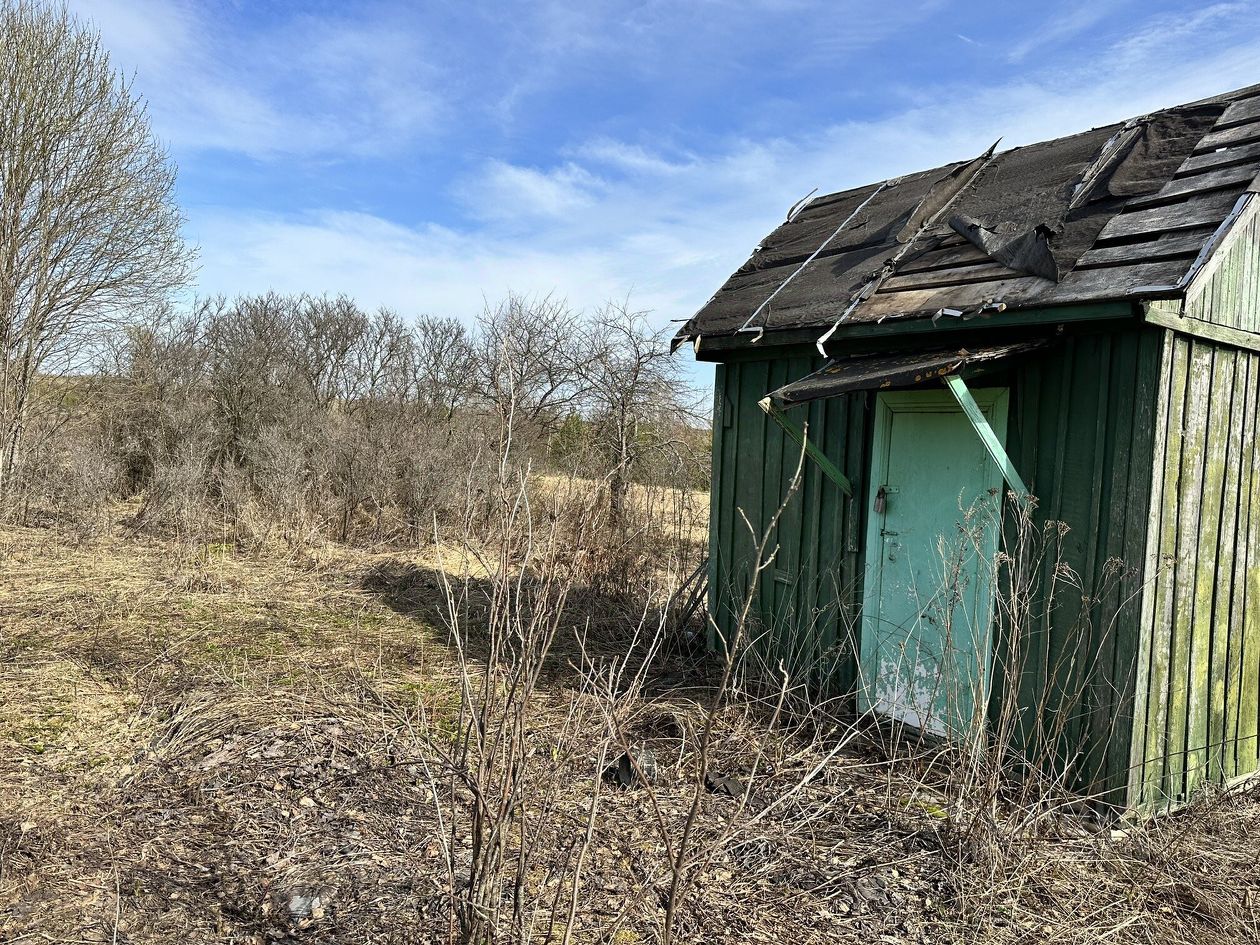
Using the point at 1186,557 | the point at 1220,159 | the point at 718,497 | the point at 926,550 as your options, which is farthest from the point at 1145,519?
the point at 718,497

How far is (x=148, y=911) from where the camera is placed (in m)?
3.26

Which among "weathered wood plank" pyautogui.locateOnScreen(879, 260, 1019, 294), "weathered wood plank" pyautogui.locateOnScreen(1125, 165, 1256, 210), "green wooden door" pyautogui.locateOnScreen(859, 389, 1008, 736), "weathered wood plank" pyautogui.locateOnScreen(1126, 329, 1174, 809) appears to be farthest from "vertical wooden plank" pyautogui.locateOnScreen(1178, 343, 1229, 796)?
"weathered wood plank" pyautogui.locateOnScreen(879, 260, 1019, 294)

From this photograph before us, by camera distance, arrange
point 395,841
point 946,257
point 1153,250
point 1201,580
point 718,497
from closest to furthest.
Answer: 1. point 395,841
2. point 1153,250
3. point 1201,580
4. point 946,257
5. point 718,497

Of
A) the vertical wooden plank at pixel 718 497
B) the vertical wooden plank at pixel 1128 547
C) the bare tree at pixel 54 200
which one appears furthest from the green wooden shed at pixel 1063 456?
the bare tree at pixel 54 200

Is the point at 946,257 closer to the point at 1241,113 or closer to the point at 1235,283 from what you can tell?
the point at 1235,283

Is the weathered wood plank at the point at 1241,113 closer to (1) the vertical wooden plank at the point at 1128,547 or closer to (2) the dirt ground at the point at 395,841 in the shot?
A: (1) the vertical wooden plank at the point at 1128,547

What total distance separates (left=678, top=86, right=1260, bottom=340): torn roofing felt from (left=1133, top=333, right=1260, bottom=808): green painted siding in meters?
0.56

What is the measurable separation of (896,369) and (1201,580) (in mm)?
1955

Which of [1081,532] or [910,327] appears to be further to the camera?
[910,327]

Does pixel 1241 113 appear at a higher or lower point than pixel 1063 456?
higher

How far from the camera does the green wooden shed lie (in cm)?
Answer: 428

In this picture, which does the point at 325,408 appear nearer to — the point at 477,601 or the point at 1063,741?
the point at 477,601

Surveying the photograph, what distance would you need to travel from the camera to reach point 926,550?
5234 millimetres

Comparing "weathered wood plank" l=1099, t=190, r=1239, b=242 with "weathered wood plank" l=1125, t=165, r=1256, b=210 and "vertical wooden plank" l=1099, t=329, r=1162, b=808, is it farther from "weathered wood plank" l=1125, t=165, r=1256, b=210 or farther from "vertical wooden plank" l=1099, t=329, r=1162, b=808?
"vertical wooden plank" l=1099, t=329, r=1162, b=808
